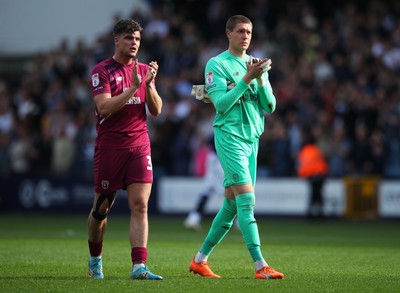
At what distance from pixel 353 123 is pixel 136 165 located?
1423 cm

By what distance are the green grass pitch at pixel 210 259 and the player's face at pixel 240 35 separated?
8.10 ft

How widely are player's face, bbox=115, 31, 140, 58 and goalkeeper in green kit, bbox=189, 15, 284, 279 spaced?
0.83m

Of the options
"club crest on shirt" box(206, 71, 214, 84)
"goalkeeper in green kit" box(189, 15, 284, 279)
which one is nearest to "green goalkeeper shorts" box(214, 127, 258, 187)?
"goalkeeper in green kit" box(189, 15, 284, 279)

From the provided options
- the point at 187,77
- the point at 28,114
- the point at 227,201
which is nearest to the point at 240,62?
the point at 227,201

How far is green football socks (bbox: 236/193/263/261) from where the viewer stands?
377 inches

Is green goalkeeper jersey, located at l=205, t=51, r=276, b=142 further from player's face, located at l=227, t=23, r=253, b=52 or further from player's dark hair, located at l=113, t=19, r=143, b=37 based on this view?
player's dark hair, located at l=113, t=19, r=143, b=37

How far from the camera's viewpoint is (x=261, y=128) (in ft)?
33.2

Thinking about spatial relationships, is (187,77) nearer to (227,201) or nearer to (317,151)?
(317,151)

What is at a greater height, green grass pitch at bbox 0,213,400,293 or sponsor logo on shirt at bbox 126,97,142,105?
sponsor logo on shirt at bbox 126,97,142,105

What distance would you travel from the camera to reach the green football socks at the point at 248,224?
9.58 m

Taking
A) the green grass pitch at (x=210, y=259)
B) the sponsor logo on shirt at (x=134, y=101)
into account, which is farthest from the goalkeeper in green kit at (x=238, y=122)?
the sponsor logo on shirt at (x=134, y=101)

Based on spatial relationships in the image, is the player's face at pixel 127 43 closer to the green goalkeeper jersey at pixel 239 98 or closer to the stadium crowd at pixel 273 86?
the green goalkeeper jersey at pixel 239 98

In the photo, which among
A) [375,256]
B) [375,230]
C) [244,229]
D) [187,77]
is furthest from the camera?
[187,77]

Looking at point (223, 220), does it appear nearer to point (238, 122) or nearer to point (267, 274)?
point (267, 274)
